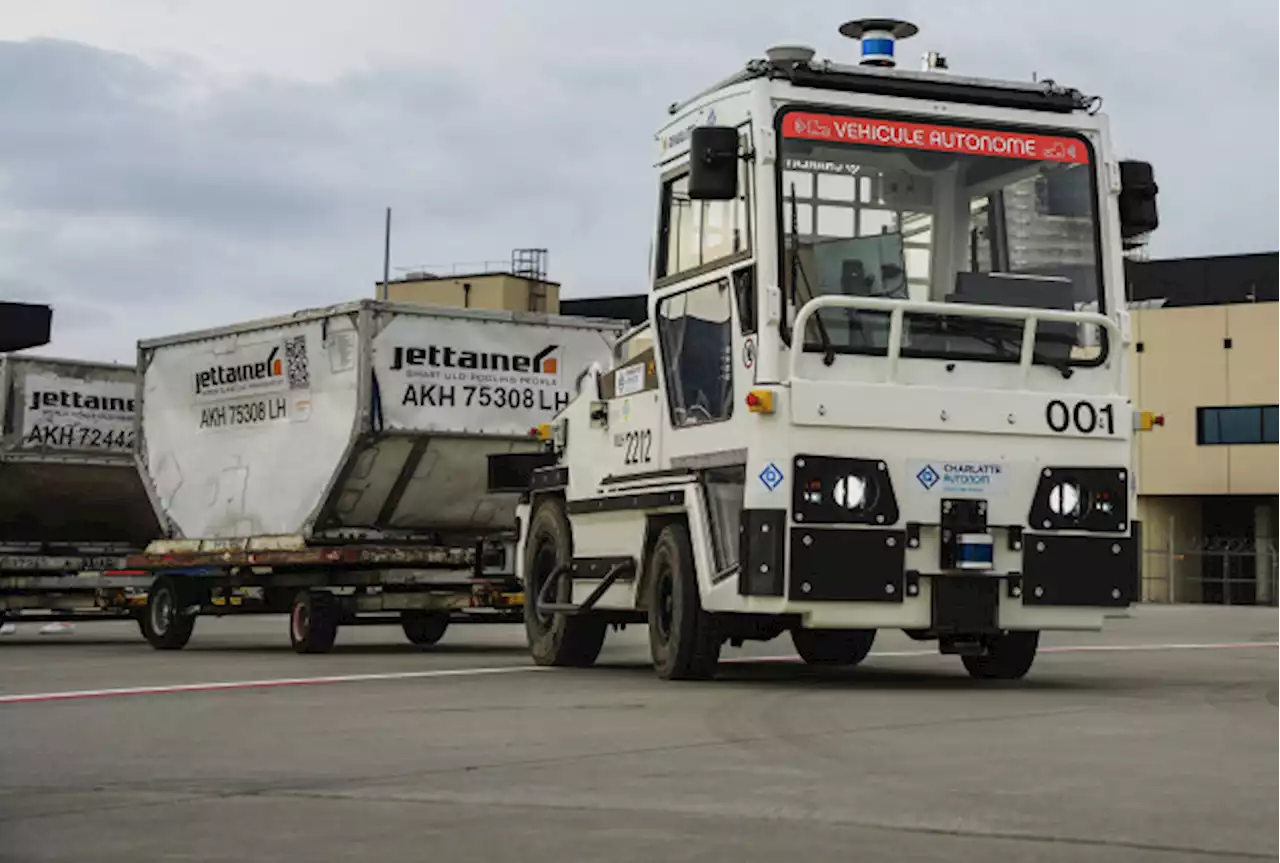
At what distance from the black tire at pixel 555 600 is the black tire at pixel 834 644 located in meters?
1.60

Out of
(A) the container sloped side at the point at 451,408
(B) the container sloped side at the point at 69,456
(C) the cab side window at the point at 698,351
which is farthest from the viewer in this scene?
(B) the container sloped side at the point at 69,456

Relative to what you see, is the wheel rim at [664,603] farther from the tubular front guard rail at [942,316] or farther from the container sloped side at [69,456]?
the container sloped side at [69,456]

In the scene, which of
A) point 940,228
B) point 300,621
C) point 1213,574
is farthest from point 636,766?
point 1213,574

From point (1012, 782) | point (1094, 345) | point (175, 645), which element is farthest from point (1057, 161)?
point (175, 645)

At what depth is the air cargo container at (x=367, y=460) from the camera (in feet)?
66.6

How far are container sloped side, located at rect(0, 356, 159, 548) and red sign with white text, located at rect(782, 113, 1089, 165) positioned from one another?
1352 centimetres

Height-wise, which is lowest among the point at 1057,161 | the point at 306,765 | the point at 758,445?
the point at 306,765

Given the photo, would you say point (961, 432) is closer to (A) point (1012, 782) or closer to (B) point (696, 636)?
(B) point (696, 636)

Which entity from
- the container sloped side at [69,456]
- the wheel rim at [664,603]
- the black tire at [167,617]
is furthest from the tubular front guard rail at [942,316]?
the container sloped side at [69,456]

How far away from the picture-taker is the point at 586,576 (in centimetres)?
1627

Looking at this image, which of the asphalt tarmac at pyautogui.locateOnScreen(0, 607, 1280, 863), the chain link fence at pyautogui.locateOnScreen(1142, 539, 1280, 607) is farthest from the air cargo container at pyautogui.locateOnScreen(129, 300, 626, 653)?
the chain link fence at pyautogui.locateOnScreen(1142, 539, 1280, 607)

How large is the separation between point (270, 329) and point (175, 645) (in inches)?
141

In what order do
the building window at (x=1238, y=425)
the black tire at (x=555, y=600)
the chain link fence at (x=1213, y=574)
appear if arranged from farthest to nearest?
the chain link fence at (x=1213, y=574) → the building window at (x=1238, y=425) → the black tire at (x=555, y=600)

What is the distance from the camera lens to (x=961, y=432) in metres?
13.7
